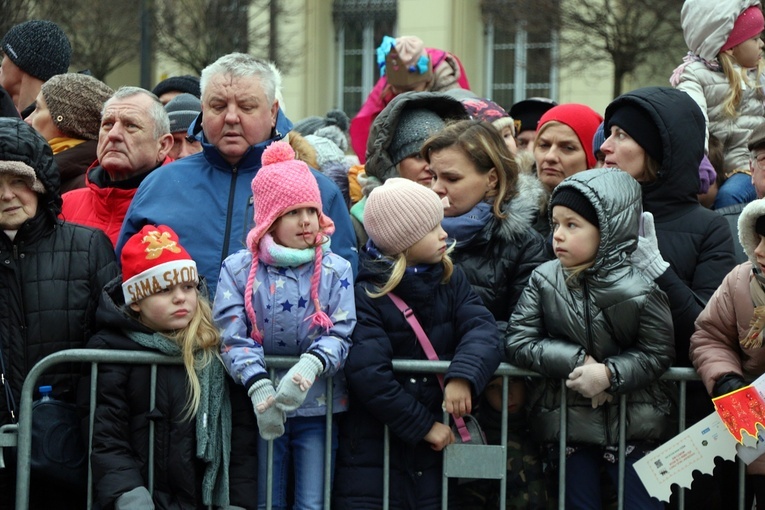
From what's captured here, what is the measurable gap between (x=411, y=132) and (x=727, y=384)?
2.04 metres

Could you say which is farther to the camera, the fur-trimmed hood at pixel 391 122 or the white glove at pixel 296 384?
the fur-trimmed hood at pixel 391 122

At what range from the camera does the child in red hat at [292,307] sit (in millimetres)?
4422

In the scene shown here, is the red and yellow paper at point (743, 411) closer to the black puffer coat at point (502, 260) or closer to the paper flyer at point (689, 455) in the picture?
the paper flyer at point (689, 455)

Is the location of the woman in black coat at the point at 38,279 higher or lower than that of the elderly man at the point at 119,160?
lower

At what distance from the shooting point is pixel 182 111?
6625 mm

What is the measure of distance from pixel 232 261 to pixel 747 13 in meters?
3.59

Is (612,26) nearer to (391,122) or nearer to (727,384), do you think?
(391,122)

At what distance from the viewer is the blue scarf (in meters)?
4.91

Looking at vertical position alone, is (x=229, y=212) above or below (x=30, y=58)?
below

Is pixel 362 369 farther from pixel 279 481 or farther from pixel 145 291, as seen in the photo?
pixel 145 291

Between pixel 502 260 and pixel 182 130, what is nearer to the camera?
pixel 502 260

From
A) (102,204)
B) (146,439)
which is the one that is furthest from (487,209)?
(102,204)

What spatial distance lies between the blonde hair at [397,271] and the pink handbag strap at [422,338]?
6 cm

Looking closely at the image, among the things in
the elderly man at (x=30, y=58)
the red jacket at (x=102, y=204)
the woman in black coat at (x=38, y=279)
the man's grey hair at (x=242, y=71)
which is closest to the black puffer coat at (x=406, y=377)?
the man's grey hair at (x=242, y=71)
